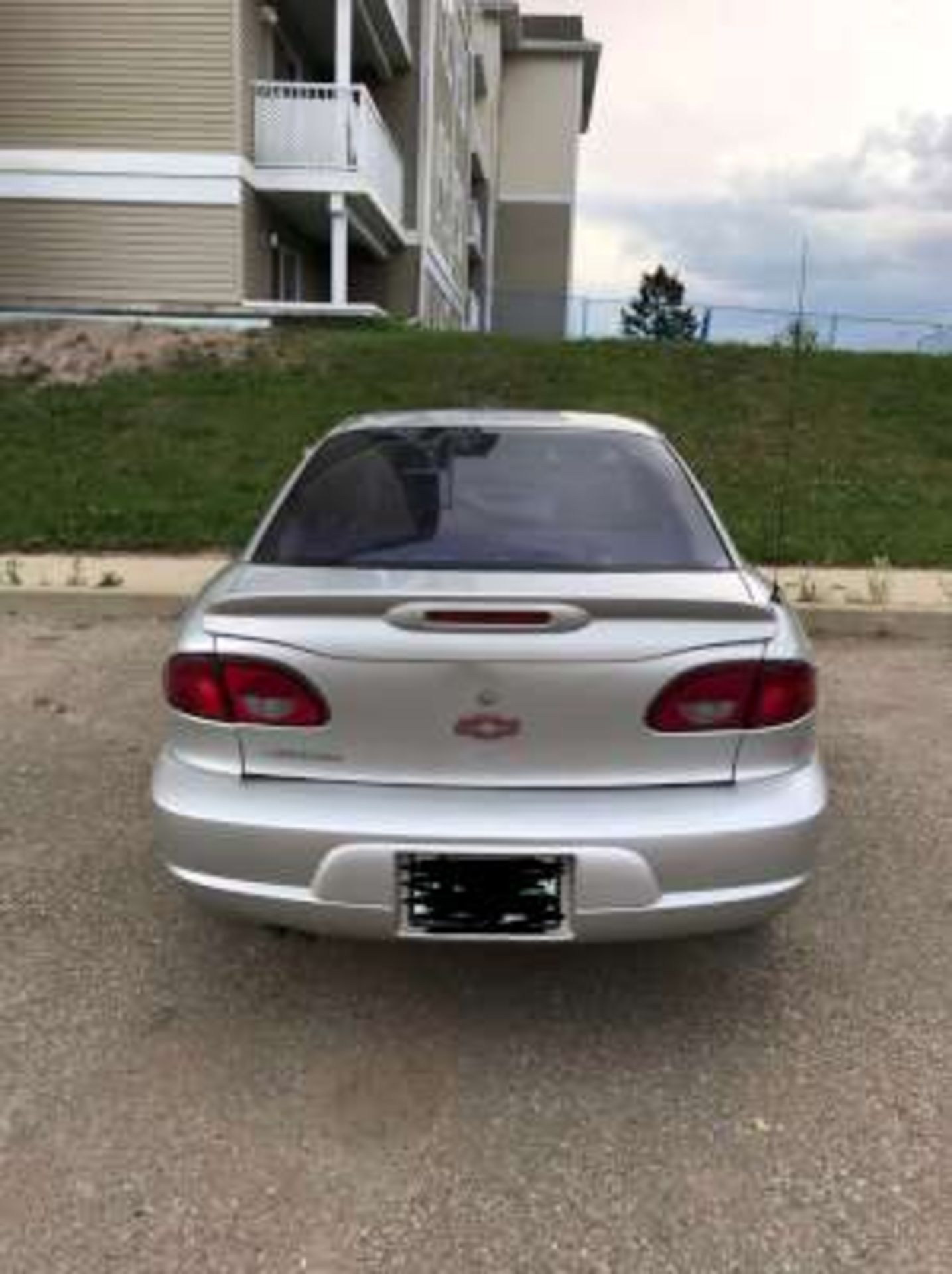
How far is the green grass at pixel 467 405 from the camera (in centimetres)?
980

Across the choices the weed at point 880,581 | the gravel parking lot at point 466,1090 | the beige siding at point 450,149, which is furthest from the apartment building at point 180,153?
the gravel parking lot at point 466,1090

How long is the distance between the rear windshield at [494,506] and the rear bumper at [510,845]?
2.23 ft

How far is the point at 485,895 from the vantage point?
2857mm

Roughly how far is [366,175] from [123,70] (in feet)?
10.8

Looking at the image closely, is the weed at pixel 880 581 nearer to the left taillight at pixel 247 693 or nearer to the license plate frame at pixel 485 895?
the license plate frame at pixel 485 895

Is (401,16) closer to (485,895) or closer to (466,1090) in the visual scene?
(485,895)

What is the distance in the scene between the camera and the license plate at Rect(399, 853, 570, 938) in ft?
9.25

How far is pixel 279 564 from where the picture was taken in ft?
11.1

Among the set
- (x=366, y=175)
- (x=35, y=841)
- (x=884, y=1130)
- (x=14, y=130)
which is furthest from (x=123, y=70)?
(x=884, y=1130)

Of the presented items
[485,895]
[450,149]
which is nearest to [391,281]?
[450,149]

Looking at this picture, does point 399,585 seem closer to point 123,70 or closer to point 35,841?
point 35,841

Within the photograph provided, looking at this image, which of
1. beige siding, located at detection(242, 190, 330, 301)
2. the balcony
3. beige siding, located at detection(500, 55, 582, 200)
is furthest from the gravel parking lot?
beige siding, located at detection(500, 55, 582, 200)

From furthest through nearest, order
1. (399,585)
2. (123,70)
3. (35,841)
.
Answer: (123,70)
(35,841)
(399,585)

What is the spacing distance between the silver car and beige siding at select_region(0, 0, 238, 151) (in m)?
14.3
